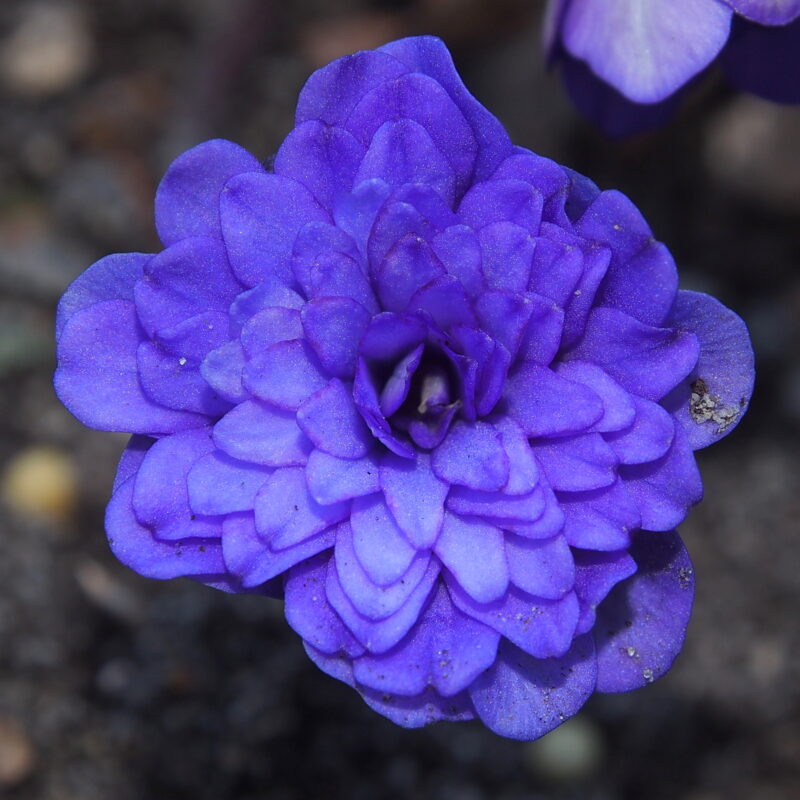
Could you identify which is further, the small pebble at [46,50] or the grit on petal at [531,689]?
the small pebble at [46,50]

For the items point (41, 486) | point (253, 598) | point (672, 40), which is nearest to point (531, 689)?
point (672, 40)

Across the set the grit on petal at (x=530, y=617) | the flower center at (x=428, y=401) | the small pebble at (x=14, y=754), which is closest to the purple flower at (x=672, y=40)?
the flower center at (x=428, y=401)

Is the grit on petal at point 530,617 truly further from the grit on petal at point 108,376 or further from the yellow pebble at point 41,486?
the yellow pebble at point 41,486

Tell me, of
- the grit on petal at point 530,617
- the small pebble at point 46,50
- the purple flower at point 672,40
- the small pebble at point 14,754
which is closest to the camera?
the grit on petal at point 530,617

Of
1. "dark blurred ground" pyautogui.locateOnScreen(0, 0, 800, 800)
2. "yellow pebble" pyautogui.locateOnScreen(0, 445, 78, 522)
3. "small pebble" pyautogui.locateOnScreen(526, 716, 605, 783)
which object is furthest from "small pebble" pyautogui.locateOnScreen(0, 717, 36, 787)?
"small pebble" pyautogui.locateOnScreen(526, 716, 605, 783)

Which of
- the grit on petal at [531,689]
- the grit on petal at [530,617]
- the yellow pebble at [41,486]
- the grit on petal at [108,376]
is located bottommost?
the yellow pebble at [41,486]

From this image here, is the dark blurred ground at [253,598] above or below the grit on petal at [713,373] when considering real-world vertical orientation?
below

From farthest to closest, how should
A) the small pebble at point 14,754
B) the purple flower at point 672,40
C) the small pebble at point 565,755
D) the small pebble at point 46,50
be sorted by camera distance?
the small pebble at point 46,50, the small pebble at point 565,755, the small pebble at point 14,754, the purple flower at point 672,40

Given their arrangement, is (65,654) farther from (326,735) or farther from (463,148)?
(463,148)
